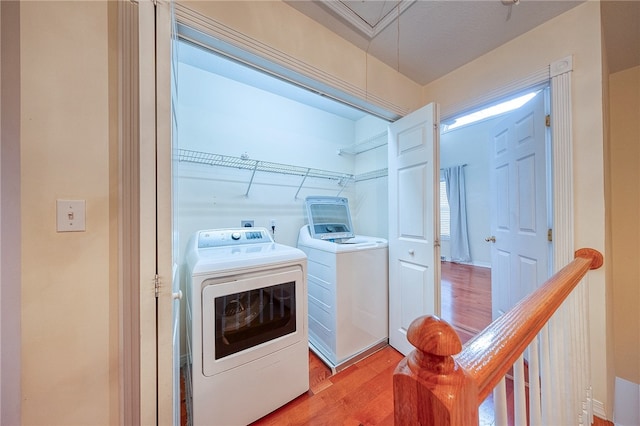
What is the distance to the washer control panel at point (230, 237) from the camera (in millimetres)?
1580

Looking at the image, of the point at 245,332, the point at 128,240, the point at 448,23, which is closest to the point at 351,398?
the point at 245,332

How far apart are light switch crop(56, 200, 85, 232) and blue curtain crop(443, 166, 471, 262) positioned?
584cm

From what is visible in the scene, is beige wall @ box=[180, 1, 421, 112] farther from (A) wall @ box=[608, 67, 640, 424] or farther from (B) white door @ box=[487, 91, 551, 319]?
(A) wall @ box=[608, 67, 640, 424]

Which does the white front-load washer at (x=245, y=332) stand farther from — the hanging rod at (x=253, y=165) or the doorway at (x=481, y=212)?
the doorway at (x=481, y=212)

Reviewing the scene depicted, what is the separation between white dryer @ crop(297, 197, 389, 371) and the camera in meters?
1.70

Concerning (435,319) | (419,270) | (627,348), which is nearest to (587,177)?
(419,270)

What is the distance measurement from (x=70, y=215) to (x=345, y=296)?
1580 mm

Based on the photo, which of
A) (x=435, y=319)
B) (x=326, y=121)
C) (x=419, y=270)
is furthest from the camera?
(x=326, y=121)

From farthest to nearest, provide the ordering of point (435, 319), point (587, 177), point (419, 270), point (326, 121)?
point (326, 121), point (419, 270), point (587, 177), point (435, 319)

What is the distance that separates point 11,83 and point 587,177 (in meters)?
2.61

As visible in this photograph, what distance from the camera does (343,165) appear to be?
267 centimetres

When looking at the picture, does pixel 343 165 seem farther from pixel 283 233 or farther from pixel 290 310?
pixel 290 310

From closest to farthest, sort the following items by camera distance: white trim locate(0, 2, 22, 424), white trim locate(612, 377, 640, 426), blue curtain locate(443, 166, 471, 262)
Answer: white trim locate(0, 2, 22, 424) → white trim locate(612, 377, 640, 426) → blue curtain locate(443, 166, 471, 262)

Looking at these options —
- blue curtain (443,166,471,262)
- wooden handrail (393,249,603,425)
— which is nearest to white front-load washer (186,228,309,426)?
wooden handrail (393,249,603,425)
